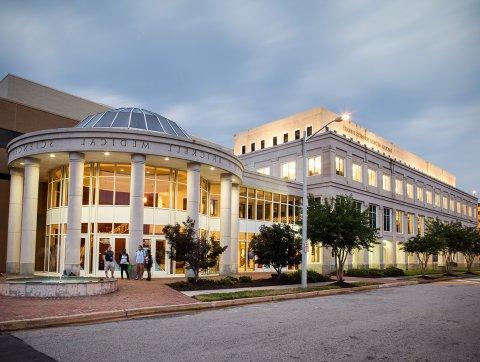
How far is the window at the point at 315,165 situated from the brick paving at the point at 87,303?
29633 mm

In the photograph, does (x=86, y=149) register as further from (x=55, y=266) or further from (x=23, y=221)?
(x=55, y=266)

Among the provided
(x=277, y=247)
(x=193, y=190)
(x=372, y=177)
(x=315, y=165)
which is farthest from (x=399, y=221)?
(x=193, y=190)

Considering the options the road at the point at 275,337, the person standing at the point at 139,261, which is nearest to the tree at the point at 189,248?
the person standing at the point at 139,261

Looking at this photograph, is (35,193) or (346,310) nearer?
(346,310)

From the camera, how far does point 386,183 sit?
56.5 metres

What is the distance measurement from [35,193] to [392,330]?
24.1 metres

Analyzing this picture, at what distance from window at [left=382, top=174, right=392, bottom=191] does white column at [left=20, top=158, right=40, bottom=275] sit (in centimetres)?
4207

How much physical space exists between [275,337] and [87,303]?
7815 millimetres

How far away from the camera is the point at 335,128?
51531 mm

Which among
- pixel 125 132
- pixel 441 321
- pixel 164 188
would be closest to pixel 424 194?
pixel 164 188

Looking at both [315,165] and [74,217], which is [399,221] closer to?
[315,165]

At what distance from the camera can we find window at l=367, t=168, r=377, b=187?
52441mm

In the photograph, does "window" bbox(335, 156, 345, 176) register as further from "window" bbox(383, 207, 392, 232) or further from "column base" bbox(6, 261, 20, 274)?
"column base" bbox(6, 261, 20, 274)

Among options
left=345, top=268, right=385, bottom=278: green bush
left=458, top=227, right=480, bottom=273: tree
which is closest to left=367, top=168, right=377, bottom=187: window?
left=458, top=227, right=480, bottom=273: tree
